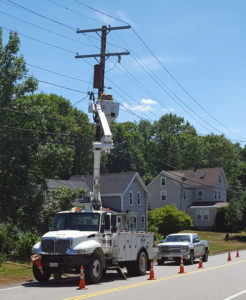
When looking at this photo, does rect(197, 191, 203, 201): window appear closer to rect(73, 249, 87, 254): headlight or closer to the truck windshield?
the truck windshield

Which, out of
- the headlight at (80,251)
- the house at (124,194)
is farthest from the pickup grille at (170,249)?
the house at (124,194)

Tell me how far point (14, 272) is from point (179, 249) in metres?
9.63

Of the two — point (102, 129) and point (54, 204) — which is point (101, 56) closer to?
point (102, 129)

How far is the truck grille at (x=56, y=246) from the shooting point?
16.0 m

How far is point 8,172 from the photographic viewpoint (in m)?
25.4

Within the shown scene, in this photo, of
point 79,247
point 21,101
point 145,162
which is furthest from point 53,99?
point 79,247

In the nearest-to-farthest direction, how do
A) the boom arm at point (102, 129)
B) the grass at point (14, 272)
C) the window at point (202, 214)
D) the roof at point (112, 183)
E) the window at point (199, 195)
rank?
the grass at point (14, 272)
the boom arm at point (102, 129)
the roof at point (112, 183)
the window at point (202, 214)
the window at point (199, 195)

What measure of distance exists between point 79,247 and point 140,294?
3.21 metres

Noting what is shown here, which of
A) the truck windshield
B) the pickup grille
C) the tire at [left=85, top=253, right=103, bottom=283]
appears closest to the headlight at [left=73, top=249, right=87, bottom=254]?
the tire at [left=85, top=253, right=103, bottom=283]

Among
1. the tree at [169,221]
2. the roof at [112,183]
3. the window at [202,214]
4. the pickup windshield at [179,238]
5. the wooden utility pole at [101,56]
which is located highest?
the wooden utility pole at [101,56]

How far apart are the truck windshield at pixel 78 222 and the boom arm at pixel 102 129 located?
159 centimetres

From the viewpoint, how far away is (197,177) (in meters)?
74.9

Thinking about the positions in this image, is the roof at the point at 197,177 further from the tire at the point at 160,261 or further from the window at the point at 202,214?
the tire at the point at 160,261

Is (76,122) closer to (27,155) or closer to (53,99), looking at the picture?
(53,99)
